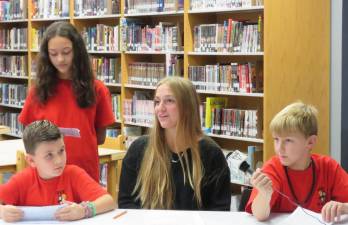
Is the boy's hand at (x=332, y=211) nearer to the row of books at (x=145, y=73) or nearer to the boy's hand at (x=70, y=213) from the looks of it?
the boy's hand at (x=70, y=213)

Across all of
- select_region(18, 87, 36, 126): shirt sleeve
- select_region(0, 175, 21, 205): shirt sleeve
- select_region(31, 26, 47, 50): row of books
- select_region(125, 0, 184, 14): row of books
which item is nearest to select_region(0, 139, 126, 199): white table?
select_region(18, 87, 36, 126): shirt sleeve

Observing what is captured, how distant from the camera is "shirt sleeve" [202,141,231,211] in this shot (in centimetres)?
237

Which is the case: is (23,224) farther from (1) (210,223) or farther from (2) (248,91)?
(2) (248,91)

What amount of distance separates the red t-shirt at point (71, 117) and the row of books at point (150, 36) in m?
2.13

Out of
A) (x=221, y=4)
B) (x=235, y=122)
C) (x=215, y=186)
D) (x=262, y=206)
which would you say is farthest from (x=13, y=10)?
(x=262, y=206)

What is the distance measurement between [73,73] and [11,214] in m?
0.99

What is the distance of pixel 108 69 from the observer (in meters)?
5.76

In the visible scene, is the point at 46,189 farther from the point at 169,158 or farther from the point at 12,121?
the point at 12,121

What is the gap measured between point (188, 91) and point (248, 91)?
A: 2043 mm

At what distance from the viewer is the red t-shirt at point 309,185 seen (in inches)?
84.7

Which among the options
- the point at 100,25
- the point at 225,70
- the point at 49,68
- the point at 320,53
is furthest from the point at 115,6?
the point at 49,68

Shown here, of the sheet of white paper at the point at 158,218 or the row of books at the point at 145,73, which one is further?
the row of books at the point at 145,73

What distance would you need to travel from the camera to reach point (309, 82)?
436 cm

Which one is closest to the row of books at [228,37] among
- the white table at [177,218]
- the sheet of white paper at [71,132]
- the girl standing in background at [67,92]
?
the girl standing in background at [67,92]
